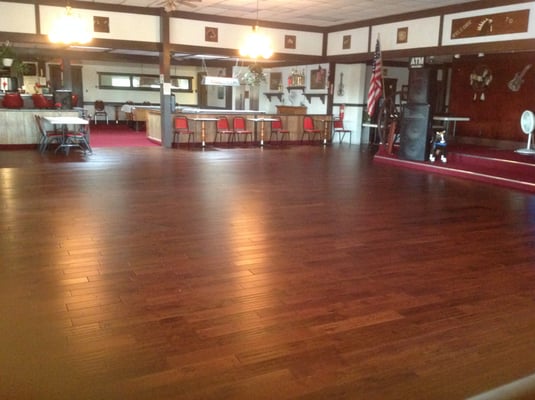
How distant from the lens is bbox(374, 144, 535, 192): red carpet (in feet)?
25.2

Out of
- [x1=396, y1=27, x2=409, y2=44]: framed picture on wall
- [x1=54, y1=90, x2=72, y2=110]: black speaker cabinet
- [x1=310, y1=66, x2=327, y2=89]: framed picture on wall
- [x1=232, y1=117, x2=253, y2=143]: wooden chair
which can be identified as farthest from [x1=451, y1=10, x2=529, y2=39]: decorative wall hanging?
[x1=54, y1=90, x2=72, y2=110]: black speaker cabinet

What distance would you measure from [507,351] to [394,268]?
1.29m

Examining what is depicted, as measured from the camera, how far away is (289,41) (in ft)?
42.0

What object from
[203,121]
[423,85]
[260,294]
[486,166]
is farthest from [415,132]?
[260,294]

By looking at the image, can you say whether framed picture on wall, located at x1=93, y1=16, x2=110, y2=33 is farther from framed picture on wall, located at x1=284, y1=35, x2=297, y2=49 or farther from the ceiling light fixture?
framed picture on wall, located at x1=284, y1=35, x2=297, y2=49

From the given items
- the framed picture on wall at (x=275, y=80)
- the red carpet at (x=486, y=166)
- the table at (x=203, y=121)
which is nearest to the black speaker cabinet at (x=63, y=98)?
the table at (x=203, y=121)

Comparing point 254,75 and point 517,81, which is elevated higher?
point 254,75

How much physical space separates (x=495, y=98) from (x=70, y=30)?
382 inches

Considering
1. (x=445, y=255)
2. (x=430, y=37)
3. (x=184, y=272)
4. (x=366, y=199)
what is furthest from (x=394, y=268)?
(x=430, y=37)

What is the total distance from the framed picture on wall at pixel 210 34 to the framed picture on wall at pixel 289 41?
1955 mm

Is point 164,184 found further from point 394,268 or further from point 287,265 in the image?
point 394,268

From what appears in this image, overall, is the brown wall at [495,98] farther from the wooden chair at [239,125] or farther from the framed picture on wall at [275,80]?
the framed picture on wall at [275,80]

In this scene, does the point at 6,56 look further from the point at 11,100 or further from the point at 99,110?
the point at 99,110

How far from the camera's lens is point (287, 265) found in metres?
3.80
